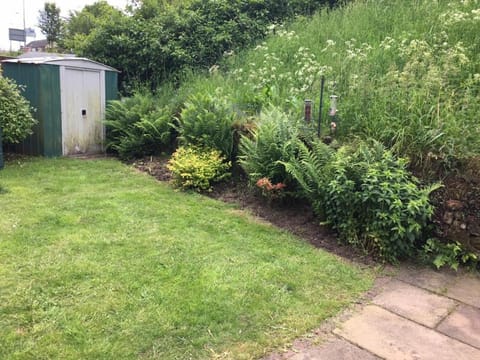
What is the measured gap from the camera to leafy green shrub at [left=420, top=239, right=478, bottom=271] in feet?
11.0

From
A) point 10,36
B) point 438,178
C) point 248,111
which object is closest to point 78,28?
point 10,36

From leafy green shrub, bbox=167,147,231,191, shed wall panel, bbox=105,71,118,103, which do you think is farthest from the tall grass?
shed wall panel, bbox=105,71,118,103

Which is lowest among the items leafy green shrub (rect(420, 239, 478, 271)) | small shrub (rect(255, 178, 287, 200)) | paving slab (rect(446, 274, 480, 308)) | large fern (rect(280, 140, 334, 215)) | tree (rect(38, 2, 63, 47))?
paving slab (rect(446, 274, 480, 308))

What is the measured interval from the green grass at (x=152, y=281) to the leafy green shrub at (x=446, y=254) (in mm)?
657

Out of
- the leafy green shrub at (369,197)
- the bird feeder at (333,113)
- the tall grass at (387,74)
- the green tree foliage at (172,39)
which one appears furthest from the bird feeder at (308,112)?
the green tree foliage at (172,39)

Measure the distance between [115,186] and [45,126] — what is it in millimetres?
2274

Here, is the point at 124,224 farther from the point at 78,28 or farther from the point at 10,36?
the point at 10,36

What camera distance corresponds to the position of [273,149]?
14.6ft

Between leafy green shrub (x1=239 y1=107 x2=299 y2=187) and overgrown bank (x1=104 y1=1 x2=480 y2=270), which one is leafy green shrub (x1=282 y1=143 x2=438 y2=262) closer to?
overgrown bank (x1=104 y1=1 x2=480 y2=270)

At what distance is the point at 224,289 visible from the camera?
9.31 feet

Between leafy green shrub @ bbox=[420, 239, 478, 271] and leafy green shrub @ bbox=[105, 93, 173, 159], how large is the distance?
4.53 meters

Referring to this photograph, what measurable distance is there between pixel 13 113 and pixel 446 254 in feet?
20.2

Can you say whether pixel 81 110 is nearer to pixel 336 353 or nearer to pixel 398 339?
pixel 336 353

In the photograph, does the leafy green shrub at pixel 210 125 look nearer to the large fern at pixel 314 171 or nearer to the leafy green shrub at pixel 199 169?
the leafy green shrub at pixel 199 169
